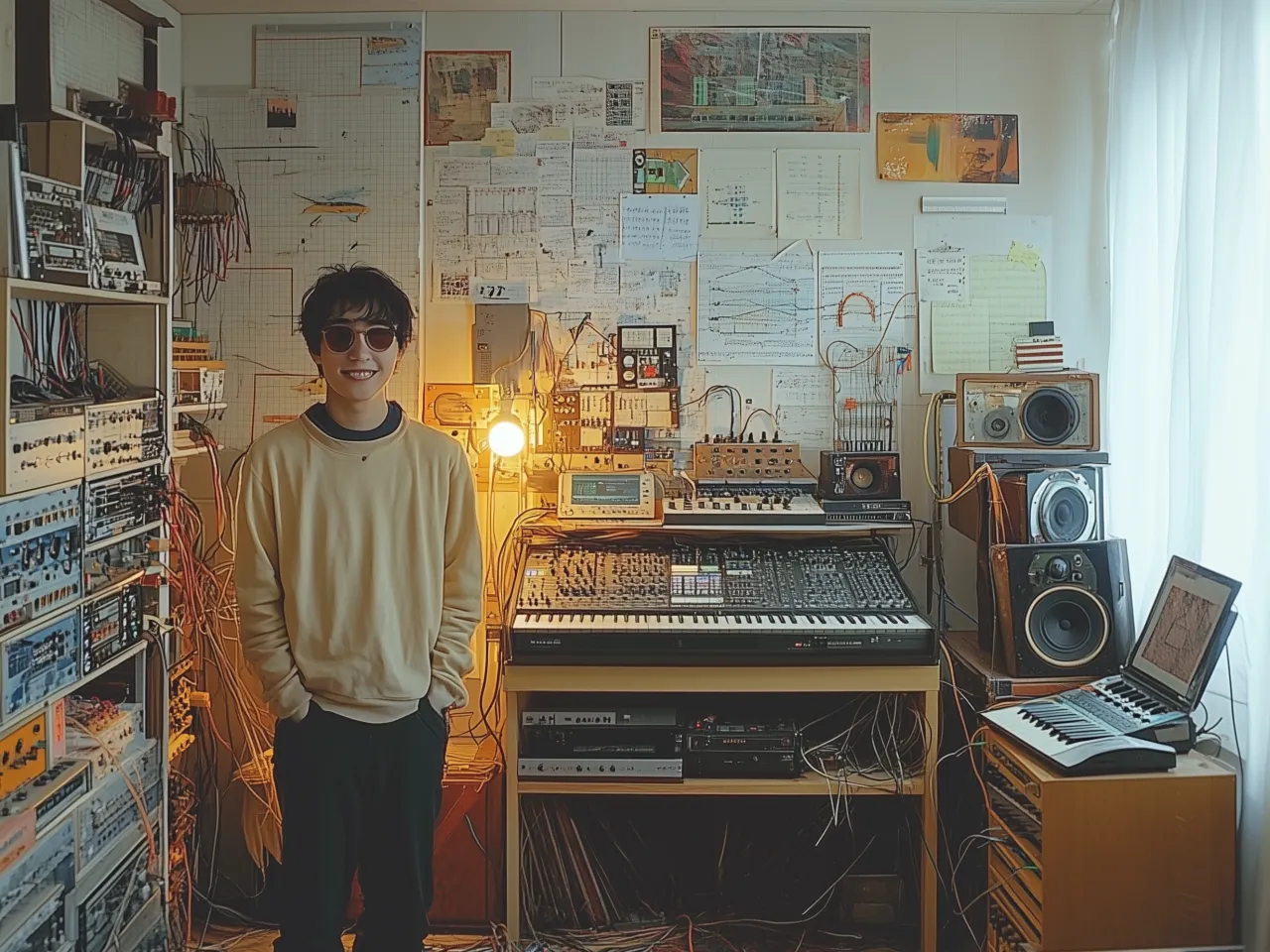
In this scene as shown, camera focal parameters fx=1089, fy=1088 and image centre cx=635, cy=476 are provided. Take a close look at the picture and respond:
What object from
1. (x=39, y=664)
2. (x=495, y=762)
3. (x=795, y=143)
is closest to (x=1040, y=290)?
(x=795, y=143)

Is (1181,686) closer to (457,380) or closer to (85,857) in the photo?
(457,380)

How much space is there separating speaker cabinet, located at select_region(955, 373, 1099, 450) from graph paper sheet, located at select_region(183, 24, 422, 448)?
160cm

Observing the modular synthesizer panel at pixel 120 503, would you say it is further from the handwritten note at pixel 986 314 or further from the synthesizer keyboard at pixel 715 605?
the handwritten note at pixel 986 314

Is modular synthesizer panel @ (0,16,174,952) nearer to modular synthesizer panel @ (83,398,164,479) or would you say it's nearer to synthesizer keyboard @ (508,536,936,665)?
modular synthesizer panel @ (83,398,164,479)

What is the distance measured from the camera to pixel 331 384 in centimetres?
221

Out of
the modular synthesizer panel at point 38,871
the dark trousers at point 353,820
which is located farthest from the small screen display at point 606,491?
the modular synthesizer panel at point 38,871

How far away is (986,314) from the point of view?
128 inches

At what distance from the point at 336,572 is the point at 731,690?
1.05 meters

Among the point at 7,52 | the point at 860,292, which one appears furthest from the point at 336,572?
the point at 860,292

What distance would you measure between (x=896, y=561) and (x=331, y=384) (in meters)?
1.79

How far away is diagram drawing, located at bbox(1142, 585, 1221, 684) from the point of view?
236 cm

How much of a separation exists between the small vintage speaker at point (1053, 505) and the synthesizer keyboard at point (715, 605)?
0.35m

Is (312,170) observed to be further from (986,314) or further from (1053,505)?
(1053,505)

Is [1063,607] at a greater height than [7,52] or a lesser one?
lesser
